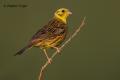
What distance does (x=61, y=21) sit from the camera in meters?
1.61

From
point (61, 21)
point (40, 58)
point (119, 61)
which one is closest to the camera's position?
point (61, 21)

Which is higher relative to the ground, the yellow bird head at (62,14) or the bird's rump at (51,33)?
the yellow bird head at (62,14)

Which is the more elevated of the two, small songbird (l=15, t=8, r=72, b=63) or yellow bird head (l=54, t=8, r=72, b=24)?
yellow bird head (l=54, t=8, r=72, b=24)

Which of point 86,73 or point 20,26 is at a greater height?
point 20,26

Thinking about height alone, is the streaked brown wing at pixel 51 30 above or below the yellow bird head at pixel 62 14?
below

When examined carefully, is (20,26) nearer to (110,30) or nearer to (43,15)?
(43,15)

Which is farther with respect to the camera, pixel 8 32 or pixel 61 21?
pixel 8 32

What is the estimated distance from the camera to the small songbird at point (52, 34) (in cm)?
152

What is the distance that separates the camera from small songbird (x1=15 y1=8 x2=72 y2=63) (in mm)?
1521

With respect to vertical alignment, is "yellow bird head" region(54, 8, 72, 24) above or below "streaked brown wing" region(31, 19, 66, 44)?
above

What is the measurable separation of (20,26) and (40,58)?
5.0 inches

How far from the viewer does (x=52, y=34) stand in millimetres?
1592

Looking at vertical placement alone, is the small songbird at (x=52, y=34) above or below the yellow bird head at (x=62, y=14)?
below

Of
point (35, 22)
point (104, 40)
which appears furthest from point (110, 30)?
point (35, 22)
